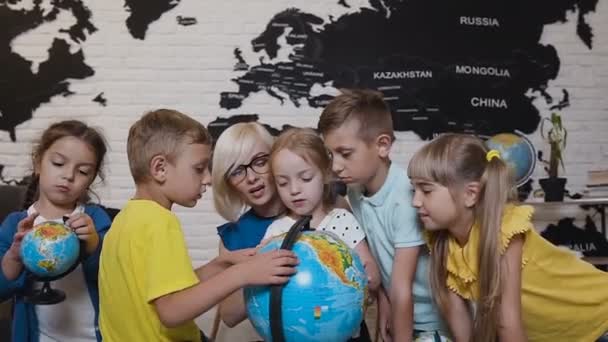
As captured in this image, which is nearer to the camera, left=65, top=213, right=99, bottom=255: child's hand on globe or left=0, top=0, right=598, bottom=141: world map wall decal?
left=65, top=213, right=99, bottom=255: child's hand on globe

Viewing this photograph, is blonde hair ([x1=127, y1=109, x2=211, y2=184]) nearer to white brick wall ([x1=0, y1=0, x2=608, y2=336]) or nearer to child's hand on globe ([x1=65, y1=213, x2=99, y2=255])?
child's hand on globe ([x1=65, y1=213, x2=99, y2=255])

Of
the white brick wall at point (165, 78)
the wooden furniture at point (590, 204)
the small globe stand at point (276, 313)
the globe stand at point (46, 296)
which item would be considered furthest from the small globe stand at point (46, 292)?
the wooden furniture at point (590, 204)

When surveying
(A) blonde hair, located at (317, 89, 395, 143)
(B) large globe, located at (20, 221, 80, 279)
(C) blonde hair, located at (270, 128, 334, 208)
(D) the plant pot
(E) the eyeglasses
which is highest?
(A) blonde hair, located at (317, 89, 395, 143)

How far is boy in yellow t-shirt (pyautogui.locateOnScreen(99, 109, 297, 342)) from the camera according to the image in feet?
5.78

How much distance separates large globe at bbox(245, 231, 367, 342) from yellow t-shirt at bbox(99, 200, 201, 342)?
0.77ft

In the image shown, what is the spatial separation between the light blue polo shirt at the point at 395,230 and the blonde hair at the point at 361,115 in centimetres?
17

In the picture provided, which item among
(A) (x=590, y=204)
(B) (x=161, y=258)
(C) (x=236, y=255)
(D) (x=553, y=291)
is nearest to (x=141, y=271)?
(B) (x=161, y=258)

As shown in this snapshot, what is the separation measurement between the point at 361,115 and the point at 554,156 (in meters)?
2.47

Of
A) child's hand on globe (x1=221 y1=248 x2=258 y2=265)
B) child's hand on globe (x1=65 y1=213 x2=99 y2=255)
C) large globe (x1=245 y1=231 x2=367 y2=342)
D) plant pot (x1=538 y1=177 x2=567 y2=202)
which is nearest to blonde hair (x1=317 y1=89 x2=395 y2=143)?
child's hand on globe (x1=221 y1=248 x2=258 y2=265)

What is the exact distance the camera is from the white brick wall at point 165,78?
14.4ft

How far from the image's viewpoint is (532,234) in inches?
91.0

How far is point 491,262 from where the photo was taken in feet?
7.07

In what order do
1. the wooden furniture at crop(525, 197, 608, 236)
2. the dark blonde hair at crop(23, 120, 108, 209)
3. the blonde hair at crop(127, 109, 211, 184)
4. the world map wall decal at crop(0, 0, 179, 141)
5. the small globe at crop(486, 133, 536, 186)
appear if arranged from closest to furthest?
the blonde hair at crop(127, 109, 211, 184), the dark blonde hair at crop(23, 120, 108, 209), the small globe at crop(486, 133, 536, 186), the wooden furniture at crop(525, 197, 608, 236), the world map wall decal at crop(0, 0, 179, 141)

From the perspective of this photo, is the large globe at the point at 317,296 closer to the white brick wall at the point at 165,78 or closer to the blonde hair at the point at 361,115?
the blonde hair at the point at 361,115
